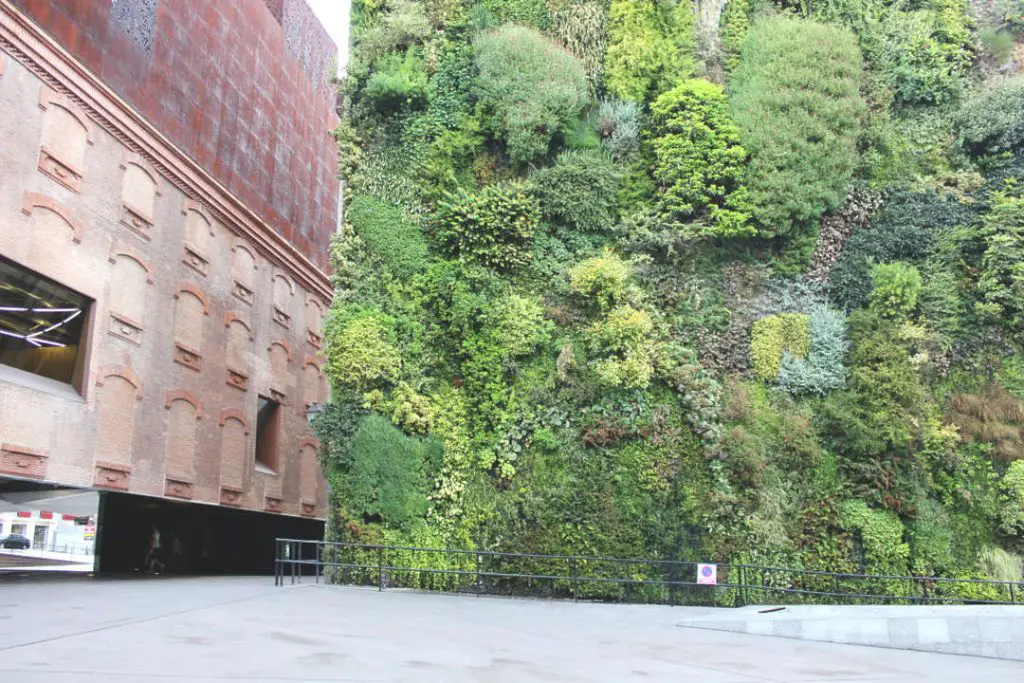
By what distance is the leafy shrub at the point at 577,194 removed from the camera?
1933cm

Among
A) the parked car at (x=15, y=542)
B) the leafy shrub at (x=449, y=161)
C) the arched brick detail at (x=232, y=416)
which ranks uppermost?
the leafy shrub at (x=449, y=161)

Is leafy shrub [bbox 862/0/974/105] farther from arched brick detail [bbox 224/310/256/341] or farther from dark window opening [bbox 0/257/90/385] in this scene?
dark window opening [bbox 0/257/90/385]

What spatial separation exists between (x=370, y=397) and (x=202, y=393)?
8.51 meters

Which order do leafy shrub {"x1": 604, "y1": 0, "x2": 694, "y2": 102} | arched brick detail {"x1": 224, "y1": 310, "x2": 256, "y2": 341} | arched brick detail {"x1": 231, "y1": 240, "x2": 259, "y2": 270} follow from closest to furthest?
leafy shrub {"x1": 604, "y1": 0, "x2": 694, "y2": 102} < arched brick detail {"x1": 224, "y1": 310, "x2": 256, "y2": 341} < arched brick detail {"x1": 231, "y1": 240, "x2": 259, "y2": 270}

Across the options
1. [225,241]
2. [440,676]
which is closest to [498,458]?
[440,676]

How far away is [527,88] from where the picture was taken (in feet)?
64.8

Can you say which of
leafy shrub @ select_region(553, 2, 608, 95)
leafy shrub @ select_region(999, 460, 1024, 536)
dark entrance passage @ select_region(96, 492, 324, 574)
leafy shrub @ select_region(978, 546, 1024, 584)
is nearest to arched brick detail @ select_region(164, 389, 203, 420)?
dark entrance passage @ select_region(96, 492, 324, 574)

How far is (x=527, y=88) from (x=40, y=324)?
11441mm

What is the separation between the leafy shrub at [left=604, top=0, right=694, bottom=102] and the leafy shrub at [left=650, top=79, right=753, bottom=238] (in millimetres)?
898

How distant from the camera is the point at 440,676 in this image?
6930 mm

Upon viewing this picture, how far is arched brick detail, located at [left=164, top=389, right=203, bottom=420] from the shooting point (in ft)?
74.6

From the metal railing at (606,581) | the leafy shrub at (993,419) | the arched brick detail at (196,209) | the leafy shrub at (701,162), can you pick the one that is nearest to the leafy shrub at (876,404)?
the leafy shrub at (993,419)

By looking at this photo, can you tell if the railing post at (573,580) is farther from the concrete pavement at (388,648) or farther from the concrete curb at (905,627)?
the concrete curb at (905,627)

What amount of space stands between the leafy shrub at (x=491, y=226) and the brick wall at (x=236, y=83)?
28.9 feet
